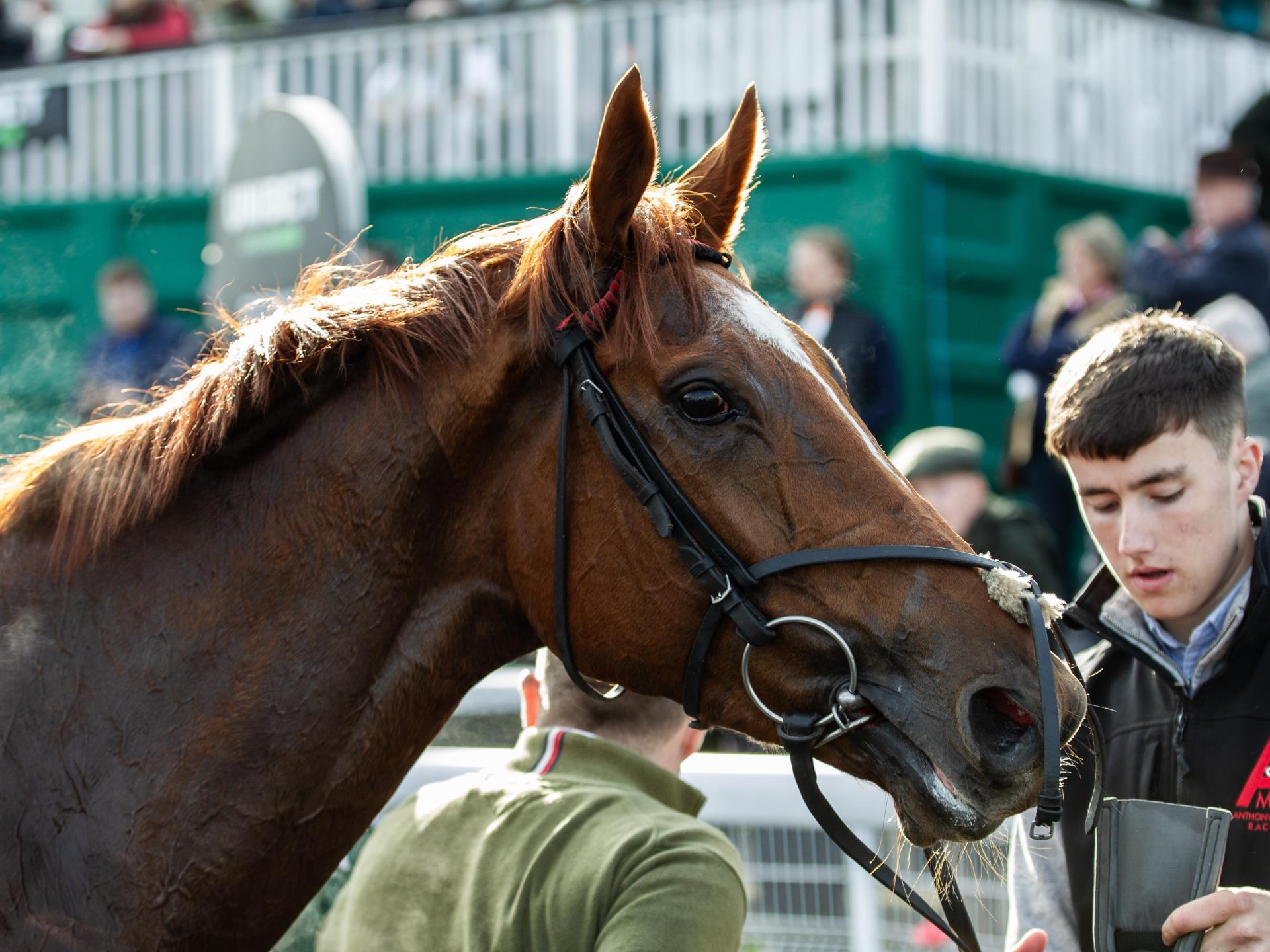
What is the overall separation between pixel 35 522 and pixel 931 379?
645 centimetres

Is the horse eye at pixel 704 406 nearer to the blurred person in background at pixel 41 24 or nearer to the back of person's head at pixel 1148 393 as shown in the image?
the back of person's head at pixel 1148 393

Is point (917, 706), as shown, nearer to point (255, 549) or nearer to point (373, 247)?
point (255, 549)

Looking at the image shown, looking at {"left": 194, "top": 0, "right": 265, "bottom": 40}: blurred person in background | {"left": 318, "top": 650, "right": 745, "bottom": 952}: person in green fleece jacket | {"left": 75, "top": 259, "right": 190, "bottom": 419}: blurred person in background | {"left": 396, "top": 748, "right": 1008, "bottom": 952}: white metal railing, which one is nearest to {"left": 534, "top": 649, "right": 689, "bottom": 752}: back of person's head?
{"left": 318, "top": 650, "right": 745, "bottom": 952}: person in green fleece jacket

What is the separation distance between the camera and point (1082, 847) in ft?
7.52

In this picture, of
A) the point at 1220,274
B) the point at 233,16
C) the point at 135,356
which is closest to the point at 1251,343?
the point at 1220,274

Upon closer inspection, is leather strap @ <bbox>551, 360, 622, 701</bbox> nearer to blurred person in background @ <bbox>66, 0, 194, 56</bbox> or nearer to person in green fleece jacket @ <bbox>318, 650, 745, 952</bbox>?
person in green fleece jacket @ <bbox>318, 650, 745, 952</bbox>

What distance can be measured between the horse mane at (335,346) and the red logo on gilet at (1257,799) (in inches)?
42.5

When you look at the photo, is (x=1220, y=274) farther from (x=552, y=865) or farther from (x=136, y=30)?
(x=136, y=30)

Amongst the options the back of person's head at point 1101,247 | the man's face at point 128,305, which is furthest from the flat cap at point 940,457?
the man's face at point 128,305

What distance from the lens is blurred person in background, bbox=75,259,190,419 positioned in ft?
24.1

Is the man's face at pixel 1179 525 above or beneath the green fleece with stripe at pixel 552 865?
above

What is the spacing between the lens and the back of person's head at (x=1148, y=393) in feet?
7.59

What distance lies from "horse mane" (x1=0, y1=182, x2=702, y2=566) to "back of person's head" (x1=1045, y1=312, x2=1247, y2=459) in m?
0.74

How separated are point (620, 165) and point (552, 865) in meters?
1.07
